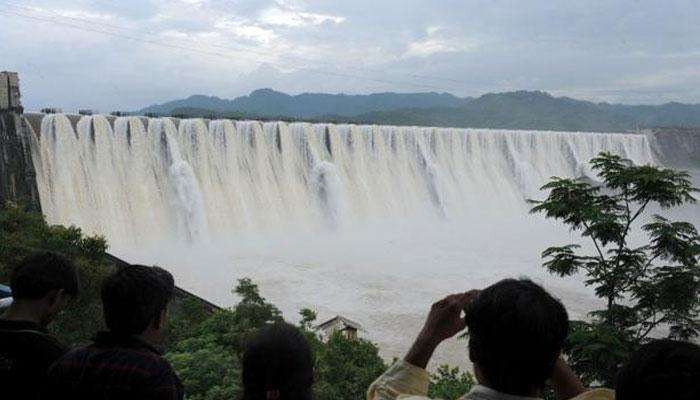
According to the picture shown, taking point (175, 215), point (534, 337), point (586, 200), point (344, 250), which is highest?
point (534, 337)

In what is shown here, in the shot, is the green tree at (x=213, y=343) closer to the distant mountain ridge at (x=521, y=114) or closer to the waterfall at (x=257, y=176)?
the waterfall at (x=257, y=176)

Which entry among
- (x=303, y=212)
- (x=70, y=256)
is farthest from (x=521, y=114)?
(x=70, y=256)

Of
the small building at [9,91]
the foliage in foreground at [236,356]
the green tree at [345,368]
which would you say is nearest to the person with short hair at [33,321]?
the foliage in foreground at [236,356]

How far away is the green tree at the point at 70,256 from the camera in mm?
Answer: 9547

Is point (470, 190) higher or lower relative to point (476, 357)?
lower

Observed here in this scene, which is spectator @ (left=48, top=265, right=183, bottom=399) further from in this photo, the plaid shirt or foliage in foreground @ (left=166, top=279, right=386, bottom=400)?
foliage in foreground @ (left=166, top=279, right=386, bottom=400)

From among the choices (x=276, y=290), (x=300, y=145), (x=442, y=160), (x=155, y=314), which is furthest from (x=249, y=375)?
(x=442, y=160)

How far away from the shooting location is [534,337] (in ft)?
4.49

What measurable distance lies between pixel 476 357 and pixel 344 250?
21428 mm

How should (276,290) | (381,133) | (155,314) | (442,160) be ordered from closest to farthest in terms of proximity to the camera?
(155,314) → (276,290) → (381,133) → (442,160)

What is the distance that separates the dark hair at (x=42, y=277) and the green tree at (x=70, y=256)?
759 centimetres

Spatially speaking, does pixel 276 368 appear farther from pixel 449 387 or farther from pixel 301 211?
pixel 301 211

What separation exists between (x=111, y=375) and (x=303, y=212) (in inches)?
896

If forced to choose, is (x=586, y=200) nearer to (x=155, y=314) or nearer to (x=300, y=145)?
(x=155, y=314)
